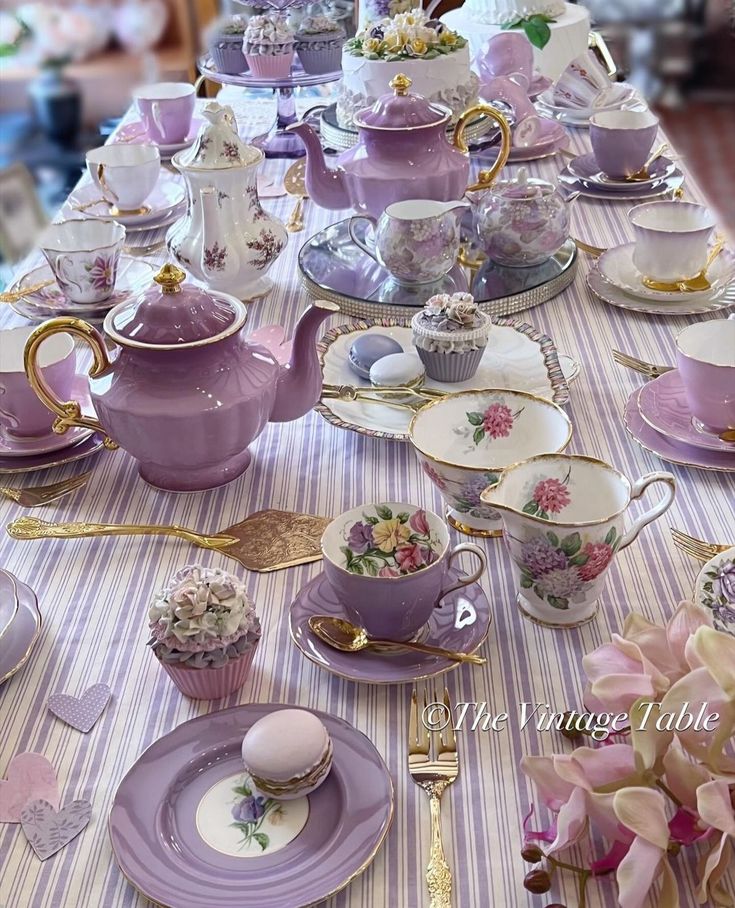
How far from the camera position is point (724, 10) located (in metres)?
0.25

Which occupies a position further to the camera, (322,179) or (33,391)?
(322,179)

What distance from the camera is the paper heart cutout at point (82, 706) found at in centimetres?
64

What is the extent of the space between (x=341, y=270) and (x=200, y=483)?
47cm

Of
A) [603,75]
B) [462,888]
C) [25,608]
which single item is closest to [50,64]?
[462,888]

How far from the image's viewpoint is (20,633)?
707mm

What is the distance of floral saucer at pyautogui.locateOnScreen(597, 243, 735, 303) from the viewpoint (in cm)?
116

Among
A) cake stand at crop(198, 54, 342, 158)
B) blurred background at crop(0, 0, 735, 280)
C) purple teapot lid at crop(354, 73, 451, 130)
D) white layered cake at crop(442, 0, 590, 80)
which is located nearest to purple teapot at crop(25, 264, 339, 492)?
purple teapot lid at crop(354, 73, 451, 130)

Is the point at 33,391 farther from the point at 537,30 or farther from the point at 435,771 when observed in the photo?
the point at 537,30

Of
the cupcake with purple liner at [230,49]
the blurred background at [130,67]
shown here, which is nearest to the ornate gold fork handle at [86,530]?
the blurred background at [130,67]

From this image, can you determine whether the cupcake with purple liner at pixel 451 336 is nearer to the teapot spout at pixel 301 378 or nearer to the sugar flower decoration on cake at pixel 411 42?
the teapot spout at pixel 301 378

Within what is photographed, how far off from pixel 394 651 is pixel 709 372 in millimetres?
399

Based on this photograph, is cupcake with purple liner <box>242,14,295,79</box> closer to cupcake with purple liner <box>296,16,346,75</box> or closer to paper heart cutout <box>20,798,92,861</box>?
cupcake with purple liner <box>296,16,346,75</box>

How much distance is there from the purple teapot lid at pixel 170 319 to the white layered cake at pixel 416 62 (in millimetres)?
711

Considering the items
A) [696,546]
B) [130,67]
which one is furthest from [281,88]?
[130,67]
